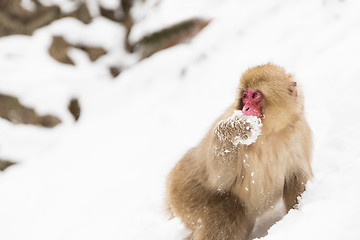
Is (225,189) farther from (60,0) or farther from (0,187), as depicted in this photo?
(60,0)

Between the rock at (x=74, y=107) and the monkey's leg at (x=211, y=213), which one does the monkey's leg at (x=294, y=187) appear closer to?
the monkey's leg at (x=211, y=213)

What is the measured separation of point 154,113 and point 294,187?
3.11m

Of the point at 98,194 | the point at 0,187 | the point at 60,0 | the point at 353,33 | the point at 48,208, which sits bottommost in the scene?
the point at 353,33

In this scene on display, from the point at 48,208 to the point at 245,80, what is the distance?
9.03 ft

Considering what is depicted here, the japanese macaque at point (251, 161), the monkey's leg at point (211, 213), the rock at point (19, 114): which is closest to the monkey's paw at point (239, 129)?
the japanese macaque at point (251, 161)

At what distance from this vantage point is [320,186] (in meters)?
2.07

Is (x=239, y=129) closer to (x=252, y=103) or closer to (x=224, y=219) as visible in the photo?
(x=252, y=103)

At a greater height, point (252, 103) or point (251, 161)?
point (252, 103)

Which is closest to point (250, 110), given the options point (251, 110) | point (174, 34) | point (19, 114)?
point (251, 110)

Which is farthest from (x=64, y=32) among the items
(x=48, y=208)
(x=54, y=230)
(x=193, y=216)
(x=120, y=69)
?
(x=193, y=216)

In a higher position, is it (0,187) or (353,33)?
(0,187)

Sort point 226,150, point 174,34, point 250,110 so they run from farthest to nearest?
point 174,34 → point 226,150 → point 250,110

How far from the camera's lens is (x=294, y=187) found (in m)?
2.13

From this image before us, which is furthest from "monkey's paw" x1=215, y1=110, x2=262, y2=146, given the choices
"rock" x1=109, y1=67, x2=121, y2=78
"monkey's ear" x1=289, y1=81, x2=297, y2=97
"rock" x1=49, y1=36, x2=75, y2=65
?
"rock" x1=49, y1=36, x2=75, y2=65
